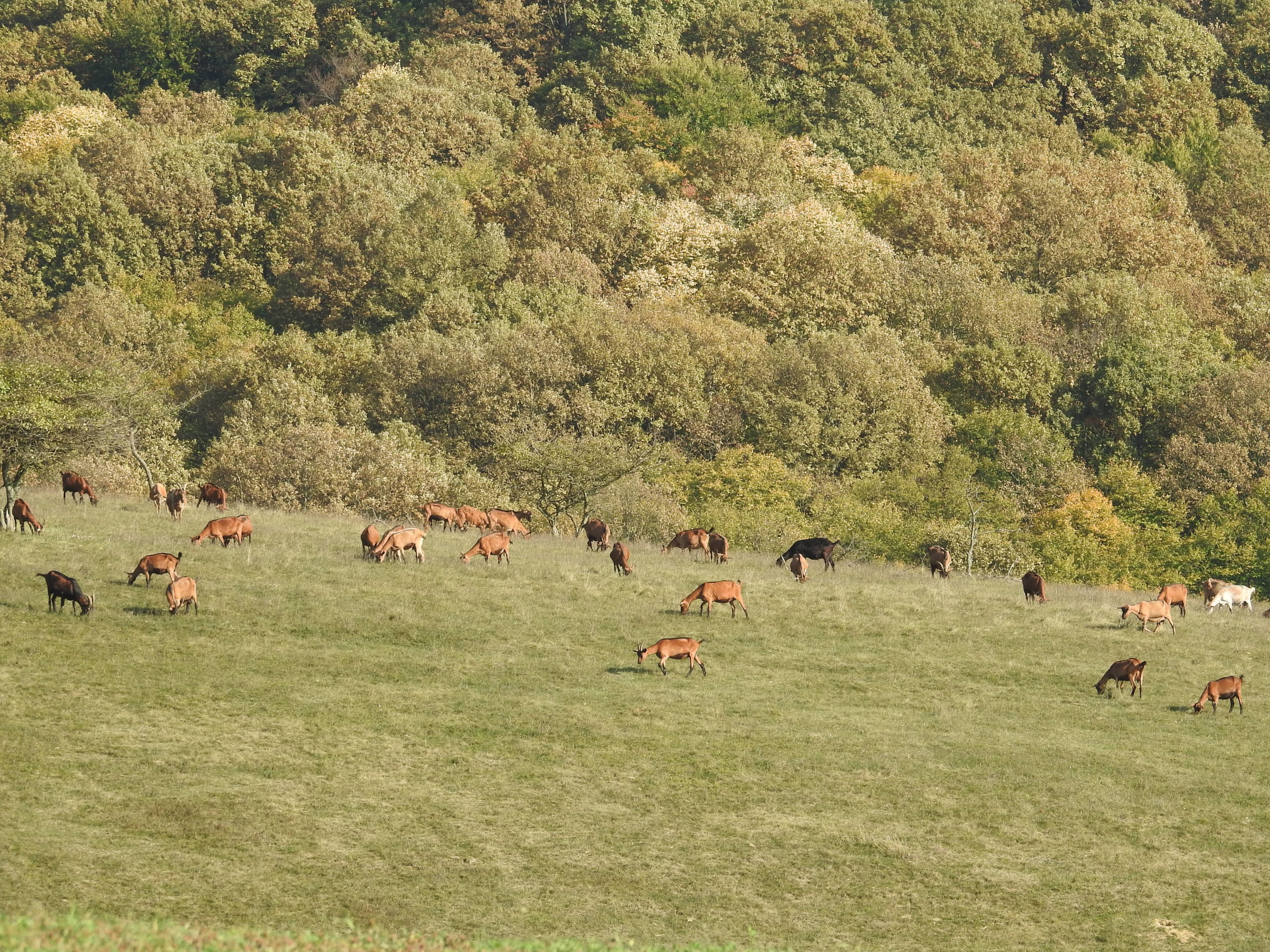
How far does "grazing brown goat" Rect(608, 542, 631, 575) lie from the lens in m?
54.0

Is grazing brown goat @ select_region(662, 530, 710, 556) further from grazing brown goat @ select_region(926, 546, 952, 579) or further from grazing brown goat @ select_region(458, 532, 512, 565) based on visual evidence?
grazing brown goat @ select_region(926, 546, 952, 579)

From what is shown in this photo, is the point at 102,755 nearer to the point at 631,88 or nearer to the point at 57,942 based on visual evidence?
the point at 57,942

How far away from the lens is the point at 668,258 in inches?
4897

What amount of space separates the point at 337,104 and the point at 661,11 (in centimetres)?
3525

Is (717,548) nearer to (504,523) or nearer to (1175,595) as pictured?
(504,523)

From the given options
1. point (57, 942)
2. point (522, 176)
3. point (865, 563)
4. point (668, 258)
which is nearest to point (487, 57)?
point (522, 176)

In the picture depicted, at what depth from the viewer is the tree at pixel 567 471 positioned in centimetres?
7800

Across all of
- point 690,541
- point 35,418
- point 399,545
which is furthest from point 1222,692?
point 35,418

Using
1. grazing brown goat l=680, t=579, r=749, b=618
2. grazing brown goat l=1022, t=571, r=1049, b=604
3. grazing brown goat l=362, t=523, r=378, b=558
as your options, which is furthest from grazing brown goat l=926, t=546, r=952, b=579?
grazing brown goat l=362, t=523, r=378, b=558

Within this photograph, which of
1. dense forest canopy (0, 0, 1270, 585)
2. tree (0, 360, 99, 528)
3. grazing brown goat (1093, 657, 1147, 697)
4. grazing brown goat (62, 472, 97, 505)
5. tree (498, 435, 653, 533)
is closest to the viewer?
grazing brown goat (1093, 657, 1147, 697)

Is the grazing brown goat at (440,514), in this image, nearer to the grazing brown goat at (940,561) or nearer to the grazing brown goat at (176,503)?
the grazing brown goat at (176,503)

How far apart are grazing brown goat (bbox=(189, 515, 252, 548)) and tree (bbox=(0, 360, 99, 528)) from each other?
5.56 metres

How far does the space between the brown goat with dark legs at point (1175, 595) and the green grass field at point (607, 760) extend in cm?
74

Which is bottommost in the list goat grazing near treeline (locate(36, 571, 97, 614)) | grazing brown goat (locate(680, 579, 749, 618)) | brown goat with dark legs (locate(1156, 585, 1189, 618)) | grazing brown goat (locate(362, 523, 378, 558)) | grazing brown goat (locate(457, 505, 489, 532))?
goat grazing near treeline (locate(36, 571, 97, 614))
